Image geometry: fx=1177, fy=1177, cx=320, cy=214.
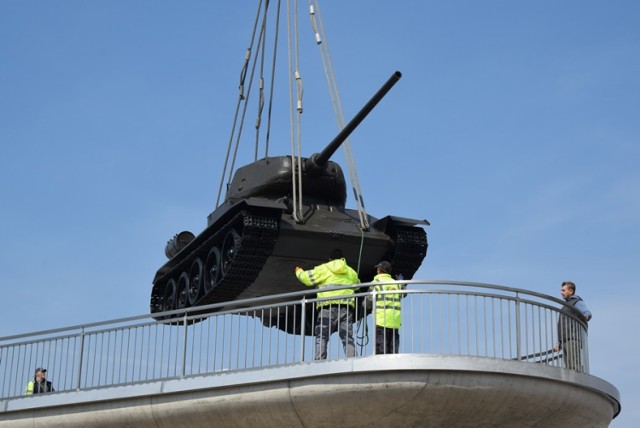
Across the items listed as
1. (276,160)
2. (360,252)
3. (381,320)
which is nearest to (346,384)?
(381,320)

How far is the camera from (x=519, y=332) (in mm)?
13773

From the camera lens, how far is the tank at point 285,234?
814 inches

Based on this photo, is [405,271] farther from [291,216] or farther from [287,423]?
[287,423]

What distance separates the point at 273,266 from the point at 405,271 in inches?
99.3

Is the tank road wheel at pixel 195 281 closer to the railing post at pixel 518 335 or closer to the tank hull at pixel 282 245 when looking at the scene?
the tank hull at pixel 282 245

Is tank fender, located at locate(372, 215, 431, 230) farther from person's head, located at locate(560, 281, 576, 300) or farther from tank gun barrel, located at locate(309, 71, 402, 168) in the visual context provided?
person's head, located at locate(560, 281, 576, 300)

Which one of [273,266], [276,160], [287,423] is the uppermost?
[276,160]

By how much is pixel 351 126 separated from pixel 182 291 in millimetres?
5625

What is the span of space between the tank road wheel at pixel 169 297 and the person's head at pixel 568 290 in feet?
35.7

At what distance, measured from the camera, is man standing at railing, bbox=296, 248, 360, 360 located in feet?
45.9

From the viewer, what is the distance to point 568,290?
50.0ft

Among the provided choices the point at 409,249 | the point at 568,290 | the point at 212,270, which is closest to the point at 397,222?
the point at 409,249

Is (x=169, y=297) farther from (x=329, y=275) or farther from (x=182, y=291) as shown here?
(x=329, y=275)

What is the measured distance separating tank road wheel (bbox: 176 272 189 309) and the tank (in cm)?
35
